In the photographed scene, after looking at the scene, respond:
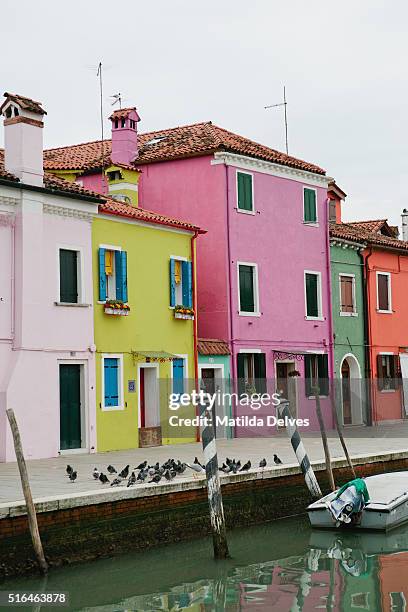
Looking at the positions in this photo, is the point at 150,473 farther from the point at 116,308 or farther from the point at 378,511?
the point at 116,308

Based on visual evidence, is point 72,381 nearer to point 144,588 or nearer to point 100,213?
point 100,213

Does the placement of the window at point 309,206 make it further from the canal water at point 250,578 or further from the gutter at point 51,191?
the canal water at point 250,578

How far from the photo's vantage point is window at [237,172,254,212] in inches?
1065

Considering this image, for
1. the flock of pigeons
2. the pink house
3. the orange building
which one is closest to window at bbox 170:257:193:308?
the pink house

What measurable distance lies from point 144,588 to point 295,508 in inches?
222

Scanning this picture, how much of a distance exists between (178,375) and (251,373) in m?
3.41

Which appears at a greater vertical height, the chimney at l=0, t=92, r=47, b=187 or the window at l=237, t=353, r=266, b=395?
the chimney at l=0, t=92, r=47, b=187

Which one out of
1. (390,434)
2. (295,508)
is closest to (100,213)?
(295,508)

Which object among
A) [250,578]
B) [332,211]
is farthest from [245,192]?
[250,578]

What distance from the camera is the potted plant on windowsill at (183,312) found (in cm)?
2420

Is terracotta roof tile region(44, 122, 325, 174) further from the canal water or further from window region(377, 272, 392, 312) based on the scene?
the canal water

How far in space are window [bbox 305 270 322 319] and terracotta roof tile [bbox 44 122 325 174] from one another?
3.07 m

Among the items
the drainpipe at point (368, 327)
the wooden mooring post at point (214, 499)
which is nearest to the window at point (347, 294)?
the drainpipe at point (368, 327)

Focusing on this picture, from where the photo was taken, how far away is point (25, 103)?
20656mm
